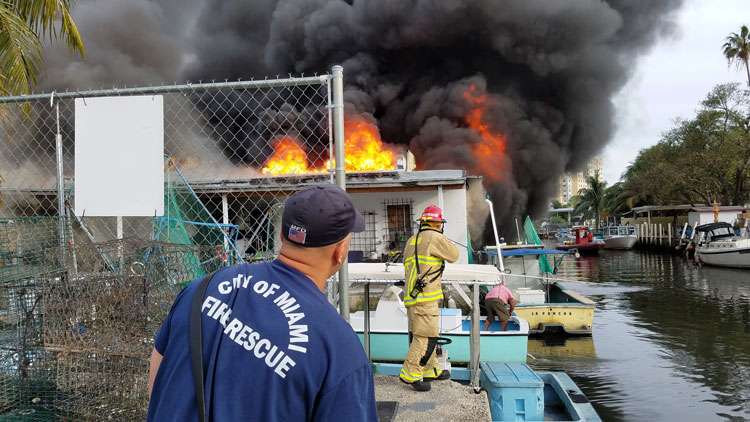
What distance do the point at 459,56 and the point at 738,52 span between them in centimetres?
2922

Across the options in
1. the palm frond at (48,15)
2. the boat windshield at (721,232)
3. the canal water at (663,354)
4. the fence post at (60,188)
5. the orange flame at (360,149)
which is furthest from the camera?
the boat windshield at (721,232)

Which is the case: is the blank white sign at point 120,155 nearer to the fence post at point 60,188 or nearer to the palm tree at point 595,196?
the fence post at point 60,188

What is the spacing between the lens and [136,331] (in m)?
3.28

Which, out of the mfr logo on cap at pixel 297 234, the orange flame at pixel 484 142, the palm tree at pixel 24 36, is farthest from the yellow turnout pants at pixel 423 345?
the orange flame at pixel 484 142

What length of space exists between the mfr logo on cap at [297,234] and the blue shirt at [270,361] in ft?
0.44

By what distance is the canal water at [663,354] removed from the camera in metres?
7.93

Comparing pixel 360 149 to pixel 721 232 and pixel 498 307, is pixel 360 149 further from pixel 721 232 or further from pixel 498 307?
pixel 721 232

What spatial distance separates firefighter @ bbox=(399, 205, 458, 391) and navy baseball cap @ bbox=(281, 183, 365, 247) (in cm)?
356

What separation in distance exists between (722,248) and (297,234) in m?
30.4

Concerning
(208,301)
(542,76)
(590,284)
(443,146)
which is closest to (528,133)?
(542,76)

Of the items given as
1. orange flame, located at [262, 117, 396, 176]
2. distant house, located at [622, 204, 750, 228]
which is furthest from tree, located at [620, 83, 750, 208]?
orange flame, located at [262, 117, 396, 176]

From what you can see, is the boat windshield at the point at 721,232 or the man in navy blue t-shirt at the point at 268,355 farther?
the boat windshield at the point at 721,232

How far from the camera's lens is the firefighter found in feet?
16.1

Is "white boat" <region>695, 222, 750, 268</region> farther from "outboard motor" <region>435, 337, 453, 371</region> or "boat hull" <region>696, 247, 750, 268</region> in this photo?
"outboard motor" <region>435, 337, 453, 371</region>
